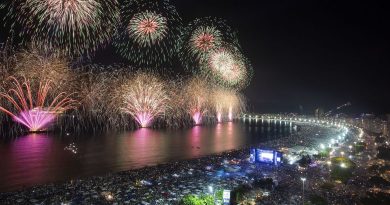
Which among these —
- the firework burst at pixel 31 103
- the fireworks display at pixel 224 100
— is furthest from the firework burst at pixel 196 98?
the firework burst at pixel 31 103

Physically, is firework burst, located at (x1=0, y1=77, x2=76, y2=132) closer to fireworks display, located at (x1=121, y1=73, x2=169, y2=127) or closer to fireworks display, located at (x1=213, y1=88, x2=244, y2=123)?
fireworks display, located at (x1=121, y1=73, x2=169, y2=127)

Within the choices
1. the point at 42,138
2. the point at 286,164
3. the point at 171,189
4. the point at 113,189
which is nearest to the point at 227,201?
the point at 171,189

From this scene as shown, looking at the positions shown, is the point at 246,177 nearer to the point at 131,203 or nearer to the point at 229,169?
the point at 229,169

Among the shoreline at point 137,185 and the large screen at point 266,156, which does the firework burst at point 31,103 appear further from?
the large screen at point 266,156

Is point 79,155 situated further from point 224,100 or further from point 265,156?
point 224,100

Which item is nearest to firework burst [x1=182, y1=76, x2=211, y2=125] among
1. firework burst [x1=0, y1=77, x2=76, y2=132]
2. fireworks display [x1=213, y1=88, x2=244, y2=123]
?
fireworks display [x1=213, y1=88, x2=244, y2=123]

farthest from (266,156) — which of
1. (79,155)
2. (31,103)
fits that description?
(31,103)
